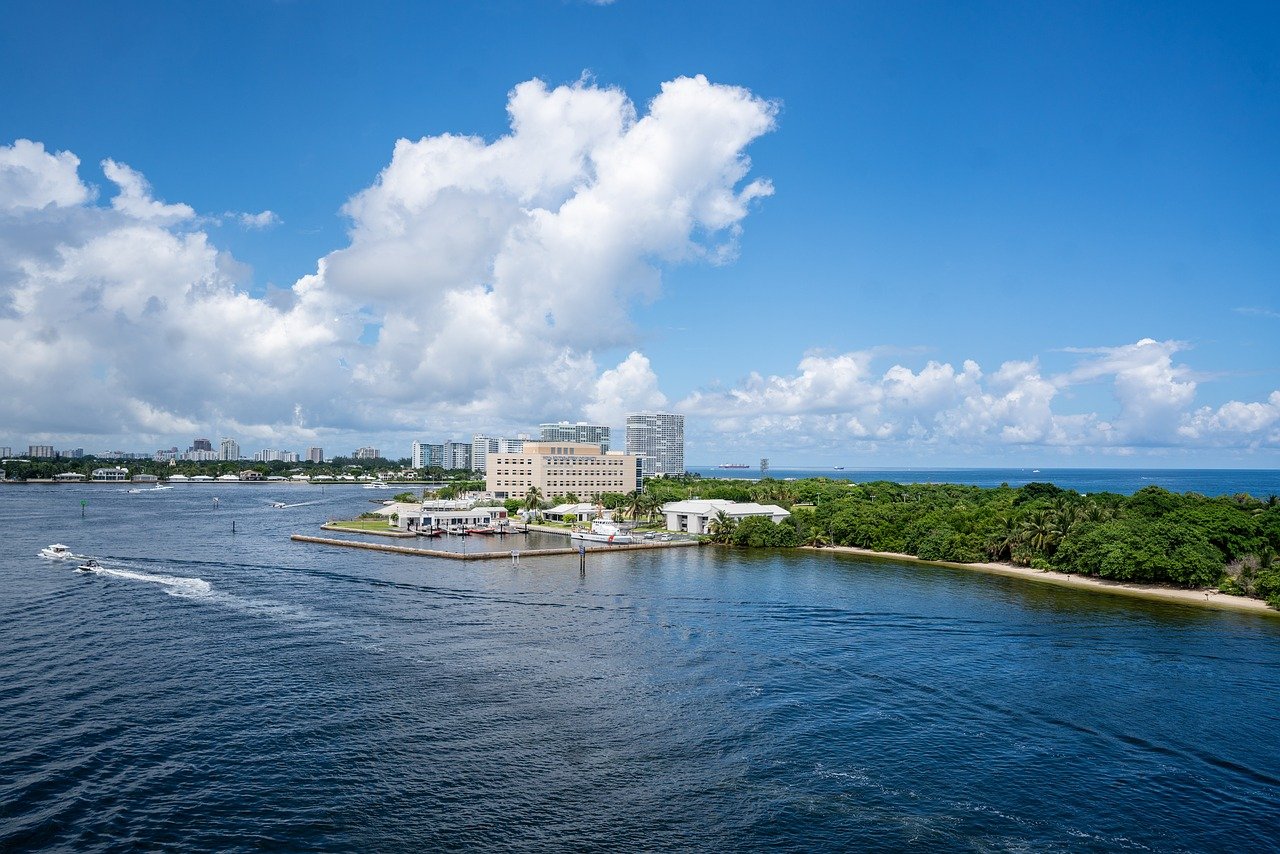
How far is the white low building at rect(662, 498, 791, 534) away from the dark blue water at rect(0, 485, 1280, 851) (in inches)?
1713

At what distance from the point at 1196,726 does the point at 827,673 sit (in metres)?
14.3

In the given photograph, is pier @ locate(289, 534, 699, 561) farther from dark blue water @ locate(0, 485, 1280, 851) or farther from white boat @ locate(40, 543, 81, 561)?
white boat @ locate(40, 543, 81, 561)

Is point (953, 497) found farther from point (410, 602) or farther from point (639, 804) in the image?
point (639, 804)

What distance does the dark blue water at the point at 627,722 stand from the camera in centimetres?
2181

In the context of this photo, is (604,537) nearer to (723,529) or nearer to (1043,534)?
(723,529)

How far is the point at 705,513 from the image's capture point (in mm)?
99125

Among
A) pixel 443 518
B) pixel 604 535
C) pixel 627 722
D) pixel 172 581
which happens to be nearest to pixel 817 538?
pixel 604 535

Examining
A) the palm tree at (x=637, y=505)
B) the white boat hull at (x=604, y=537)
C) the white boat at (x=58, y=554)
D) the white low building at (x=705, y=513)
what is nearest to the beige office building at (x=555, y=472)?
the palm tree at (x=637, y=505)

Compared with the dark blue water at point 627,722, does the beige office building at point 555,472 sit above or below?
above

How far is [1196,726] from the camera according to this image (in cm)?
2930

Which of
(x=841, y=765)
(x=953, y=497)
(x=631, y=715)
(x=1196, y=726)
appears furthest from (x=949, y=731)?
(x=953, y=497)

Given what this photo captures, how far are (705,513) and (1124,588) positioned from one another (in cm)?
4912

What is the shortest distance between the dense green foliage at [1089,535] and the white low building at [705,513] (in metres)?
3.86

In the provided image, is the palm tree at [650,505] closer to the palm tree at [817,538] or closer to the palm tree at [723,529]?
the palm tree at [723,529]
